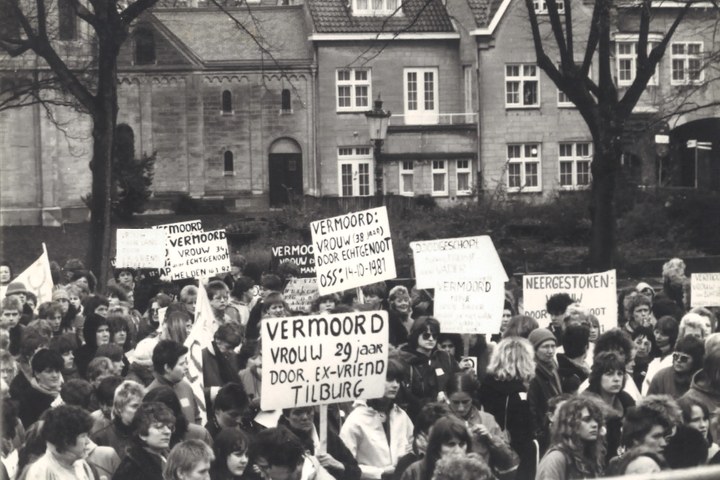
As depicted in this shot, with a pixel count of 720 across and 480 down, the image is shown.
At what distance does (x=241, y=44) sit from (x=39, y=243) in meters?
14.2

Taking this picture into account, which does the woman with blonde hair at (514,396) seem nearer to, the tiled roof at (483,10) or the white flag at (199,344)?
the white flag at (199,344)

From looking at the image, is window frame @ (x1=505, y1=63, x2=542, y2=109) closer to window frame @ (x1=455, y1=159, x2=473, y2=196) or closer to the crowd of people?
window frame @ (x1=455, y1=159, x2=473, y2=196)

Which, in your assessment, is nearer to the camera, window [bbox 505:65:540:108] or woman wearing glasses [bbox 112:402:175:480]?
woman wearing glasses [bbox 112:402:175:480]

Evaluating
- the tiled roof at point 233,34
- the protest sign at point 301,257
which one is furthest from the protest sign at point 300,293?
the tiled roof at point 233,34

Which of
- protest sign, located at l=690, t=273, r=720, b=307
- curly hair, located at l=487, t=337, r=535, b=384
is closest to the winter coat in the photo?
curly hair, located at l=487, t=337, r=535, b=384

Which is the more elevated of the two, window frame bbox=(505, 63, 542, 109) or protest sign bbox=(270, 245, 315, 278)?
window frame bbox=(505, 63, 542, 109)

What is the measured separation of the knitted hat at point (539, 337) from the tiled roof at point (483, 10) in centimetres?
4452

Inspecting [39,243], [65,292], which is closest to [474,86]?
[39,243]

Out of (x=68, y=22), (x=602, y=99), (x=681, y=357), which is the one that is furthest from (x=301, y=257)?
(x=68, y=22)

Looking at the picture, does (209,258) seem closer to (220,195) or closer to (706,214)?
(706,214)

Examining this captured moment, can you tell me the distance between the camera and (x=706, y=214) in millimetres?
39188

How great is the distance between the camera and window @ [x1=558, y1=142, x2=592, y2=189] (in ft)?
181

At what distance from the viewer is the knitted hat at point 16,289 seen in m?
14.6

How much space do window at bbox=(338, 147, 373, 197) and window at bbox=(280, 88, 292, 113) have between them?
2696 mm
